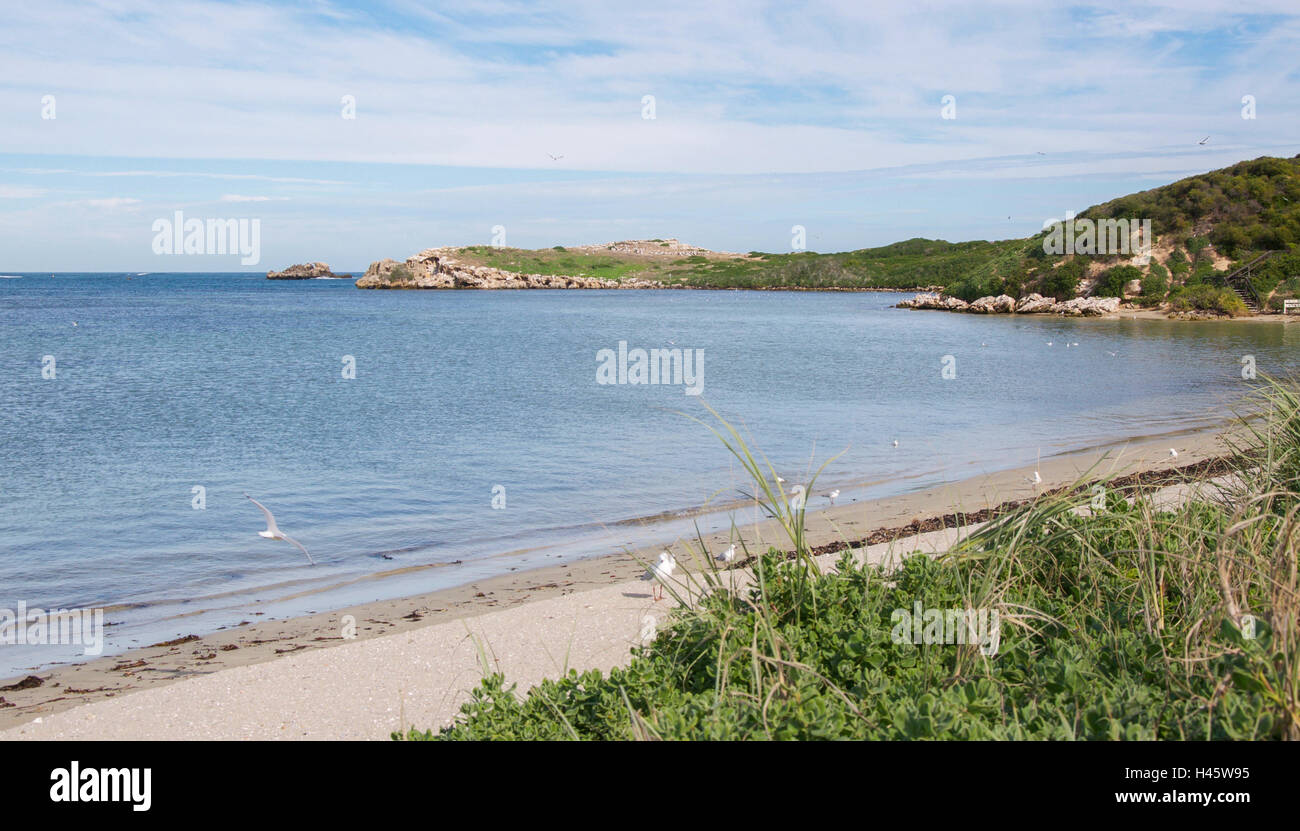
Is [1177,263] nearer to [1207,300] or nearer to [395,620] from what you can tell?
[1207,300]

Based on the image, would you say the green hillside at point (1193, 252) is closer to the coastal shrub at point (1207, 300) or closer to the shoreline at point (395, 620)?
the coastal shrub at point (1207, 300)

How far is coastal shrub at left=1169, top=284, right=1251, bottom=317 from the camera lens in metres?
47.6

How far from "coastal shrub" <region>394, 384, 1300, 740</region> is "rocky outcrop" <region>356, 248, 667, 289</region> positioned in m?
118

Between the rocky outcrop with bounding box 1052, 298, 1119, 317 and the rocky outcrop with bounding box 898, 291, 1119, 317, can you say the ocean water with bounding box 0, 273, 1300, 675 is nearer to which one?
the rocky outcrop with bounding box 1052, 298, 1119, 317

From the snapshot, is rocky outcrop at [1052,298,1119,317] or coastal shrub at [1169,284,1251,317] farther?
rocky outcrop at [1052,298,1119,317]

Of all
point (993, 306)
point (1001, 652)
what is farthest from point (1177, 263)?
point (1001, 652)

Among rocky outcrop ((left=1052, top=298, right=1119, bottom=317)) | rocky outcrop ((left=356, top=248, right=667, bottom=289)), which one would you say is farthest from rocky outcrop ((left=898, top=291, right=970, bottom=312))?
rocky outcrop ((left=356, top=248, right=667, bottom=289))

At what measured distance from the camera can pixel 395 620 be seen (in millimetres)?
8406

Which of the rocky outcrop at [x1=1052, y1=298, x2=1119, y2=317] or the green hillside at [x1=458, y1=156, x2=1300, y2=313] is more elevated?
the green hillside at [x1=458, y1=156, x2=1300, y2=313]

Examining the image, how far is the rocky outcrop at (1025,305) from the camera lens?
53.5 metres

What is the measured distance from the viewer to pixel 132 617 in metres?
8.88

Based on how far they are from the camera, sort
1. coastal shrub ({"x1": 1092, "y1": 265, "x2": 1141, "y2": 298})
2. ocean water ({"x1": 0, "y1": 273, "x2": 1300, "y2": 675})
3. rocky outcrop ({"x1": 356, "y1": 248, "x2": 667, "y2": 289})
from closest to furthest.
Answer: ocean water ({"x1": 0, "y1": 273, "x2": 1300, "y2": 675}), coastal shrub ({"x1": 1092, "y1": 265, "x2": 1141, "y2": 298}), rocky outcrop ({"x1": 356, "y1": 248, "x2": 667, "y2": 289})
